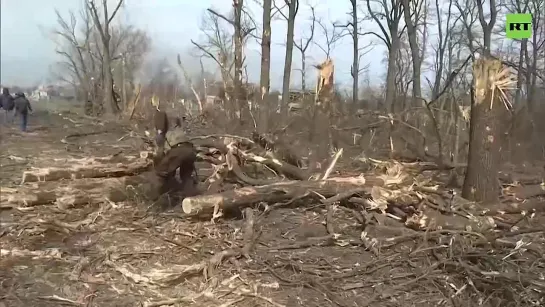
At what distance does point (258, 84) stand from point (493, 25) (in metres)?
10.1

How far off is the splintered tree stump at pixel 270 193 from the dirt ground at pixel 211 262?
0.16 metres

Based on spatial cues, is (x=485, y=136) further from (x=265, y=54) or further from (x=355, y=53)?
(x=355, y=53)

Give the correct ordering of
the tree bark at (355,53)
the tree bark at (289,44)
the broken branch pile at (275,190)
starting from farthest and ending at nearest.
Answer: the tree bark at (355,53), the tree bark at (289,44), the broken branch pile at (275,190)

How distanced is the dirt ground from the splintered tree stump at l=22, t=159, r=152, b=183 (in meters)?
0.19

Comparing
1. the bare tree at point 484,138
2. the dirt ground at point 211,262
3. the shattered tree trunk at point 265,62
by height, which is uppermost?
the shattered tree trunk at point 265,62

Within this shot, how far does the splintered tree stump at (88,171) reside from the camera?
19.1 feet

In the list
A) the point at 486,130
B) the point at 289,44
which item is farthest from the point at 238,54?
the point at 486,130

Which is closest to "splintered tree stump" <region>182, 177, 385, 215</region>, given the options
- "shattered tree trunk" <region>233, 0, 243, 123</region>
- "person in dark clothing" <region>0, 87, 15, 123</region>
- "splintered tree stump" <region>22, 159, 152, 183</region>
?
"splintered tree stump" <region>22, 159, 152, 183</region>

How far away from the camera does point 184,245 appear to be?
471cm

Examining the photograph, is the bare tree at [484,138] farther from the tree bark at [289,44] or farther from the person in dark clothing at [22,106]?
the tree bark at [289,44]

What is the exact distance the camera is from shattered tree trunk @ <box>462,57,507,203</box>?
5.95 m

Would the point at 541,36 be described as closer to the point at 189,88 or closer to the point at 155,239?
the point at 189,88

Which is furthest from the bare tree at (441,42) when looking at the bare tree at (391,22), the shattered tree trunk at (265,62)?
the shattered tree trunk at (265,62)

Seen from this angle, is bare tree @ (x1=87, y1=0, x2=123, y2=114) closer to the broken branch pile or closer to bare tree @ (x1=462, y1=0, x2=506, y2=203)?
the broken branch pile
